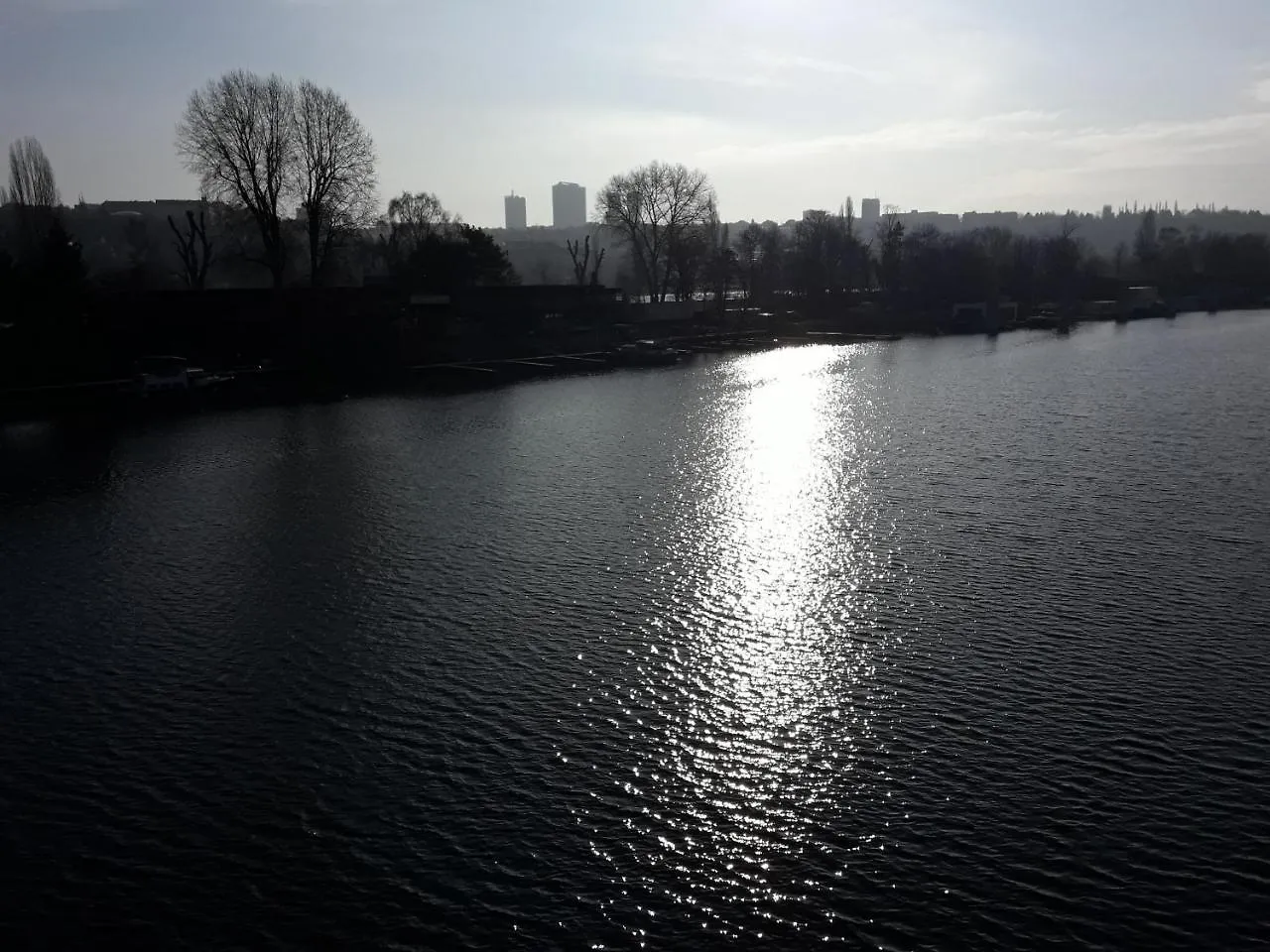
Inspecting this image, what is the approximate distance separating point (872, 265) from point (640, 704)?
10003 centimetres

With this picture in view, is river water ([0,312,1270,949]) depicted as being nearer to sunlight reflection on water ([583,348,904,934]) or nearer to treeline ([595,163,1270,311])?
sunlight reflection on water ([583,348,904,934])

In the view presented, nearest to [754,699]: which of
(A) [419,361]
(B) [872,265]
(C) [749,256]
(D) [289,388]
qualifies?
(D) [289,388]

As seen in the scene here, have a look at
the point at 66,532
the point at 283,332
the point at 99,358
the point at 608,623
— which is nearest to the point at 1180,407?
the point at 608,623

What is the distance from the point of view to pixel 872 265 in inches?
4232

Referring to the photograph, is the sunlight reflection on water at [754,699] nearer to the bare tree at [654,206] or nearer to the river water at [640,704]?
the river water at [640,704]

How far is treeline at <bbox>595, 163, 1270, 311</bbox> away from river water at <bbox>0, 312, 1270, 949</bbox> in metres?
59.3

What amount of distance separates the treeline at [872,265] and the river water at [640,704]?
59.3 m

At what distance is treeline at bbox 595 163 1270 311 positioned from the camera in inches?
3356

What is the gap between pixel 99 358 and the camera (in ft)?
151

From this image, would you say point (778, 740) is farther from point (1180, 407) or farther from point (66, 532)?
point (1180, 407)

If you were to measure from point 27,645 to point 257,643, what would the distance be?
386 cm

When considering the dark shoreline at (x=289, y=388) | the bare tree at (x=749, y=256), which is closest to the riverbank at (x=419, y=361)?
the dark shoreline at (x=289, y=388)

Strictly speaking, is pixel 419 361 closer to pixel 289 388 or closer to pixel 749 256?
pixel 289 388

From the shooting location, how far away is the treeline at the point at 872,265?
8525cm
